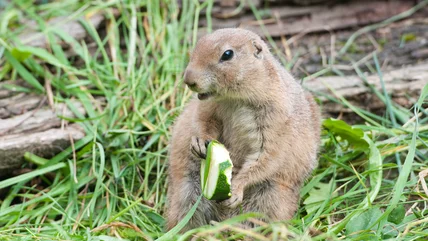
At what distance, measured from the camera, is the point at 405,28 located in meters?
7.55

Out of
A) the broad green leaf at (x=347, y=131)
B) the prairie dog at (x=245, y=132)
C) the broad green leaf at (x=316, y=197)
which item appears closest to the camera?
the prairie dog at (x=245, y=132)

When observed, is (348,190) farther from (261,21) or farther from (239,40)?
(261,21)

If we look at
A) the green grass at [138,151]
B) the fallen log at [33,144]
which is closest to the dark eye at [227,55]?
the green grass at [138,151]

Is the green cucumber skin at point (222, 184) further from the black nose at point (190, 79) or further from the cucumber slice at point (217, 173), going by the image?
the black nose at point (190, 79)

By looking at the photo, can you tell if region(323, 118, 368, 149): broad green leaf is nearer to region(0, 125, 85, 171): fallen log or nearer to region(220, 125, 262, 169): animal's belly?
region(220, 125, 262, 169): animal's belly

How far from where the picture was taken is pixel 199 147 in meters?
4.71

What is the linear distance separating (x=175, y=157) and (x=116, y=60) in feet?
→ 6.73

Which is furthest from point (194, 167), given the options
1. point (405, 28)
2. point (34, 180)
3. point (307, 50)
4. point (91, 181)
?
point (405, 28)

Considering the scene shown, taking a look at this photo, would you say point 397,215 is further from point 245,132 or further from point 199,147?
point 199,147

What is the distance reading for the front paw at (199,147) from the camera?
469 cm

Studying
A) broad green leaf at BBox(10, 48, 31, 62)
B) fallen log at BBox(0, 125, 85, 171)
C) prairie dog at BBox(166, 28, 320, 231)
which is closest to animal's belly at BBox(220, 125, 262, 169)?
prairie dog at BBox(166, 28, 320, 231)

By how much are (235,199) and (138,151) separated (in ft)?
5.07

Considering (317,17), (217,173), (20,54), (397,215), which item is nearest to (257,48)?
(217,173)

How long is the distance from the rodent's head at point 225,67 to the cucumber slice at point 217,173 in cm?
39
